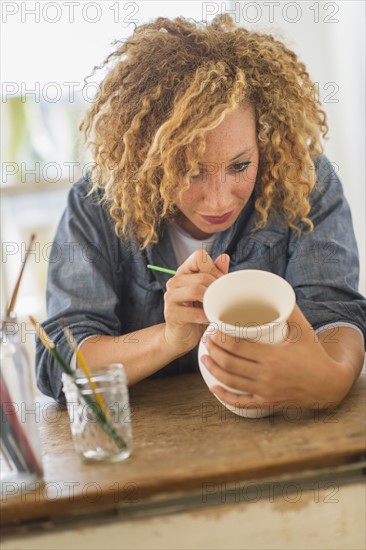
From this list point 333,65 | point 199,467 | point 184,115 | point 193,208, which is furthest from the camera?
point 333,65

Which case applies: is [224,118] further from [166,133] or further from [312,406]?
[312,406]

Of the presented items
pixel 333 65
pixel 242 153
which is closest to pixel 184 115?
pixel 242 153

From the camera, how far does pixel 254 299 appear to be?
1.20 meters

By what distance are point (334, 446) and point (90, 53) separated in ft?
6.47

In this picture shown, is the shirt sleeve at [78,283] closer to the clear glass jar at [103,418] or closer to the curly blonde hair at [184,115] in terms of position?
the curly blonde hair at [184,115]

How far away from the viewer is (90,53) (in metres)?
2.67

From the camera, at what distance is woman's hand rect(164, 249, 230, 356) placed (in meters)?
1.24

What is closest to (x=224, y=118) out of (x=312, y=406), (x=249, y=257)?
(x=249, y=257)

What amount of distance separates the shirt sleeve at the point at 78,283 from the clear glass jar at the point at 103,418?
345 millimetres

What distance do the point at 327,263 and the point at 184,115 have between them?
43 centimetres

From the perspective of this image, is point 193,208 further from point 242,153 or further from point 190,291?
point 190,291

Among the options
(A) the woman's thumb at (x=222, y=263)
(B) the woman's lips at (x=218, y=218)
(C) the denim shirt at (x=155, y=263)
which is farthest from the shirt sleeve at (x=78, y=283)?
(A) the woman's thumb at (x=222, y=263)

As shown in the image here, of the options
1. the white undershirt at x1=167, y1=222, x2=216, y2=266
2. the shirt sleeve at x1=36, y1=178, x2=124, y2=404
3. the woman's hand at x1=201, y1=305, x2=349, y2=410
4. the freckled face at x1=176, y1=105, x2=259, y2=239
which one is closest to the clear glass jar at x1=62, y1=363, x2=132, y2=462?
the woman's hand at x1=201, y1=305, x2=349, y2=410

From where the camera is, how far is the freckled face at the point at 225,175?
1418 mm
